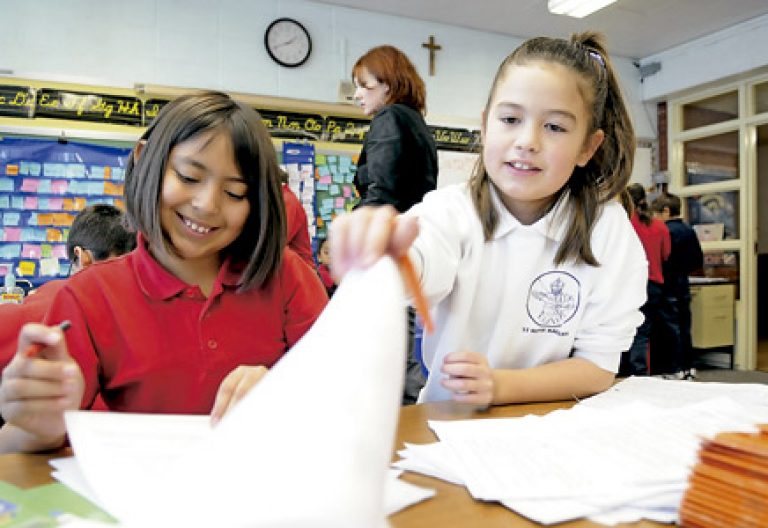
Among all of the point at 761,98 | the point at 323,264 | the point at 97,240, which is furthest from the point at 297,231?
the point at 761,98

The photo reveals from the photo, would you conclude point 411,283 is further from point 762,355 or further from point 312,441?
point 762,355

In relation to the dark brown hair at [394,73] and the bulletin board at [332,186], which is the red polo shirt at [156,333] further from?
the bulletin board at [332,186]

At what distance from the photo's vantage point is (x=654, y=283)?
420 centimetres

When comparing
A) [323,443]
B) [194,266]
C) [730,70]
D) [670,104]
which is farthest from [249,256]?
[670,104]

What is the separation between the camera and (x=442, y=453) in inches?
23.6

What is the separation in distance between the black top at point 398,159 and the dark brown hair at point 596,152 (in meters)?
0.81

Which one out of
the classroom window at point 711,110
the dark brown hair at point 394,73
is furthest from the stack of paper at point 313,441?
the classroom window at point 711,110

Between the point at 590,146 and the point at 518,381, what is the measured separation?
50 centimetres

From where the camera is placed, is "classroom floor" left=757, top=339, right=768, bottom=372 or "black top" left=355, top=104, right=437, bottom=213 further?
"classroom floor" left=757, top=339, right=768, bottom=372

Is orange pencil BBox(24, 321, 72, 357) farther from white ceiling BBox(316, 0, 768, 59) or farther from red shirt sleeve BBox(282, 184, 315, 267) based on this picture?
white ceiling BBox(316, 0, 768, 59)

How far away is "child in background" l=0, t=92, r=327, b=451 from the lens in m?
0.87

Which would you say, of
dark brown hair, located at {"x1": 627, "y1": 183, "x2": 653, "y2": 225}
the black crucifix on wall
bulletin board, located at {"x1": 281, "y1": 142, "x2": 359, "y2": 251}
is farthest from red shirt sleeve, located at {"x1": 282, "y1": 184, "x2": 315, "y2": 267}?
the black crucifix on wall

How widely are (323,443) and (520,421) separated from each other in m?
0.48

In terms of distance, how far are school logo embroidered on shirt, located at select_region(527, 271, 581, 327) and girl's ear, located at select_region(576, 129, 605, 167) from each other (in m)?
0.23
